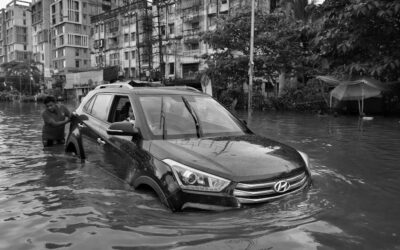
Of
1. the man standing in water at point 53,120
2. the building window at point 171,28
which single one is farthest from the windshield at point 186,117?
the building window at point 171,28

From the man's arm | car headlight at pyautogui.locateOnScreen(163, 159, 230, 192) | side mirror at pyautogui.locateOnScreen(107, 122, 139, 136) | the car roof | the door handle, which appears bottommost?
car headlight at pyautogui.locateOnScreen(163, 159, 230, 192)

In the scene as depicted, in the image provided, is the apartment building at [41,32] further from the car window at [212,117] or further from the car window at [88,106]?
the car window at [212,117]

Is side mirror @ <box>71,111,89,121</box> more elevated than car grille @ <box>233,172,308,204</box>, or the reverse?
side mirror @ <box>71,111,89,121</box>

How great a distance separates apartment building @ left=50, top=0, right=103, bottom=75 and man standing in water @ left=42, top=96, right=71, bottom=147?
78.4 m

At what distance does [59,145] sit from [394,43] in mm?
14834

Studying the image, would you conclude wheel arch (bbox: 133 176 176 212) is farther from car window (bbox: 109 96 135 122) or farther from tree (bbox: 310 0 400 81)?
tree (bbox: 310 0 400 81)

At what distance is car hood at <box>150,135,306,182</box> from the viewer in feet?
→ 12.1

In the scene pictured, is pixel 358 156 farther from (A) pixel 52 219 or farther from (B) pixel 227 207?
(A) pixel 52 219

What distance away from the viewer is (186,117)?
197 inches

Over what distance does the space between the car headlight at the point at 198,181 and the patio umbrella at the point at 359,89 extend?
17531 millimetres

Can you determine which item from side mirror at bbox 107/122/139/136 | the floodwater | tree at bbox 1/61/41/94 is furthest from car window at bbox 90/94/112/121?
tree at bbox 1/61/41/94

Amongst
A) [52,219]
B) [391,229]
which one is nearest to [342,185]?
[391,229]

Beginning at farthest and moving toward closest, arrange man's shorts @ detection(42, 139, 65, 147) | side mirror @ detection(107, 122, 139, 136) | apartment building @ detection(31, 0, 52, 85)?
apartment building @ detection(31, 0, 52, 85) → man's shorts @ detection(42, 139, 65, 147) → side mirror @ detection(107, 122, 139, 136)

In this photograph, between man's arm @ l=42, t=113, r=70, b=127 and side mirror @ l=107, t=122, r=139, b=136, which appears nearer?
side mirror @ l=107, t=122, r=139, b=136
